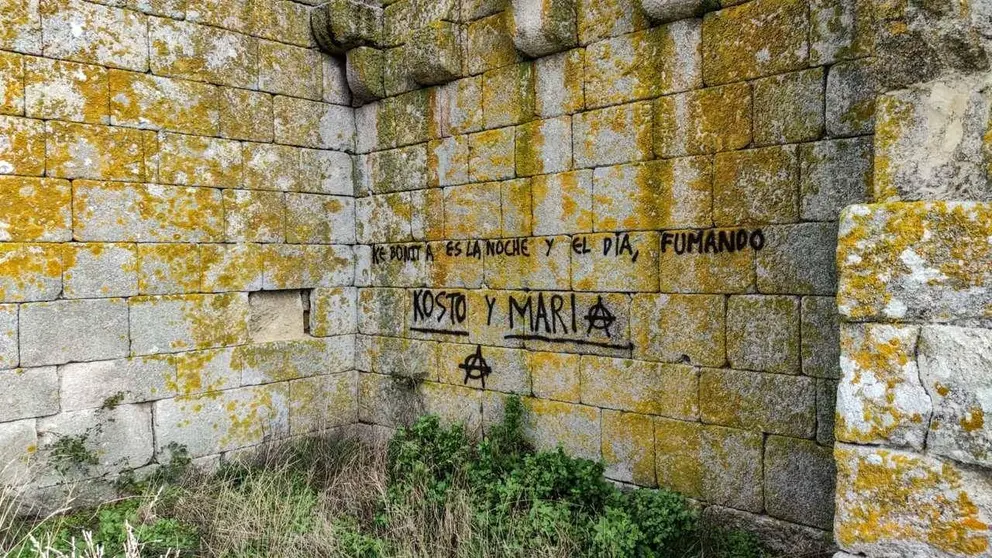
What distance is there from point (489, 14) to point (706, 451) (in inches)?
132

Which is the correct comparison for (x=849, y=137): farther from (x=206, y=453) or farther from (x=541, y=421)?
(x=206, y=453)

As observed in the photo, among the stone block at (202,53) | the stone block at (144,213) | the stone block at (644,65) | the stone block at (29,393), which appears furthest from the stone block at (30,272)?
the stone block at (644,65)

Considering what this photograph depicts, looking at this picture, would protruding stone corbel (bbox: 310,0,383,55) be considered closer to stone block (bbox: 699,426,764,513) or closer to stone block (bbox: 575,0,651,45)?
stone block (bbox: 575,0,651,45)

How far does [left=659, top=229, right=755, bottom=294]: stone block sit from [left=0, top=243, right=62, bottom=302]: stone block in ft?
12.7

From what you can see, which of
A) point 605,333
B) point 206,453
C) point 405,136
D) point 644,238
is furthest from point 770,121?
point 206,453

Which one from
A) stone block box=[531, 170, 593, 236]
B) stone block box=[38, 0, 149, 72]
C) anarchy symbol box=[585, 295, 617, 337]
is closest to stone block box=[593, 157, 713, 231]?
stone block box=[531, 170, 593, 236]

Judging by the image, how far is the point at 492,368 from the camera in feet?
A: 17.3

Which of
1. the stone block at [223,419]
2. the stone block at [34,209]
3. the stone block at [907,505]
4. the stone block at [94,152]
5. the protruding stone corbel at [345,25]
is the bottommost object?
the stone block at [223,419]

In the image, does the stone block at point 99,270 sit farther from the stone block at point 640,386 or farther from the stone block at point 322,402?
the stone block at point 640,386

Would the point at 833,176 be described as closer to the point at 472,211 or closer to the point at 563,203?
the point at 563,203

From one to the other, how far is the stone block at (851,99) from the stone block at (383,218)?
3.31 meters

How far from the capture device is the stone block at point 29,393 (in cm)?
451

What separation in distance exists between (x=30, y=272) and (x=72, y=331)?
0.45 m

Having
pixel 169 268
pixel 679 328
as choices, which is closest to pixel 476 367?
pixel 679 328
